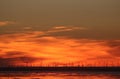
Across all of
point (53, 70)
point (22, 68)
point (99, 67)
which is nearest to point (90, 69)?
point (99, 67)

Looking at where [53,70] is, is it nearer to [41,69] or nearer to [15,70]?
[41,69]

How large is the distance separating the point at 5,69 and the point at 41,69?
59.7ft

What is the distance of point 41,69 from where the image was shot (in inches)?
7392

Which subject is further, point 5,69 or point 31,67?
point 31,67

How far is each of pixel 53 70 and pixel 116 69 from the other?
29264 millimetres

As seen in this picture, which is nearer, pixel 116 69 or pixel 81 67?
pixel 116 69

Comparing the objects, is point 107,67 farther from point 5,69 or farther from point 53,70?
point 5,69

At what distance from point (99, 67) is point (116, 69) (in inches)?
400

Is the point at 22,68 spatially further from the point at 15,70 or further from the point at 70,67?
the point at 70,67

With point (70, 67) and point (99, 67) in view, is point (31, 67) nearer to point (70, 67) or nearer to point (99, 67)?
point (70, 67)

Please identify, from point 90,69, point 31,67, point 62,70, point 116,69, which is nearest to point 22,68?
point 31,67

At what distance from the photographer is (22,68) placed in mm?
188250

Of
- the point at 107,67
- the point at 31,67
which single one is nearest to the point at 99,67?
the point at 107,67

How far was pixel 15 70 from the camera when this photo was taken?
183500mm
